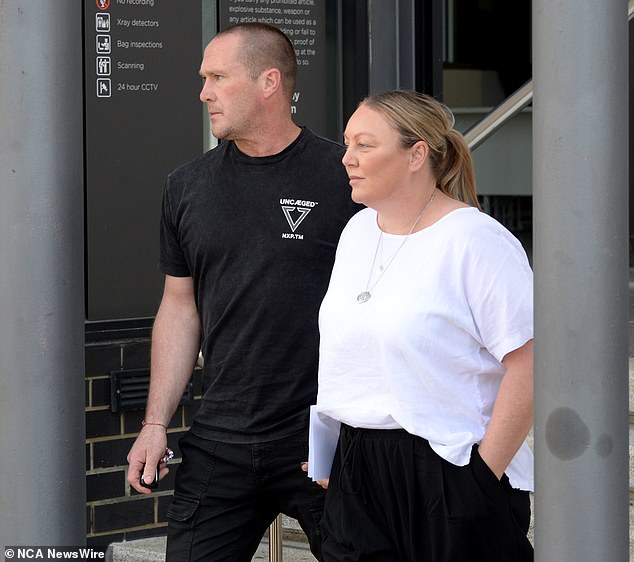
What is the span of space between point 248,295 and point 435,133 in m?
0.61

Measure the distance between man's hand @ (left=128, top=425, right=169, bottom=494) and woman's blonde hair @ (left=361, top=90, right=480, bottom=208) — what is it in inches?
35.6

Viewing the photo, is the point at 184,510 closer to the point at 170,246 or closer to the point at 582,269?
the point at 170,246

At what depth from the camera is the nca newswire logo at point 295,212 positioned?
2861mm

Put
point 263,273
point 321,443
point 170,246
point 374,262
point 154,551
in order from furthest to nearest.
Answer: point 154,551
point 170,246
point 263,273
point 321,443
point 374,262

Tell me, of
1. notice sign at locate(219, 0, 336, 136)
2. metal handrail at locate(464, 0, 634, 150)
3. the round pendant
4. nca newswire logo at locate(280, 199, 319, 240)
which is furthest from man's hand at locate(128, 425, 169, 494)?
notice sign at locate(219, 0, 336, 136)

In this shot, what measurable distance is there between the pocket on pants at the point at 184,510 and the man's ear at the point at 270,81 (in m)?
0.96

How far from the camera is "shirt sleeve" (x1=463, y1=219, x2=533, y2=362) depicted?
2348mm

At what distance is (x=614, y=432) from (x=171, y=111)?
3.02 m

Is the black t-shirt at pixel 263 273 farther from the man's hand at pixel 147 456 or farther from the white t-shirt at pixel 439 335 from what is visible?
the white t-shirt at pixel 439 335

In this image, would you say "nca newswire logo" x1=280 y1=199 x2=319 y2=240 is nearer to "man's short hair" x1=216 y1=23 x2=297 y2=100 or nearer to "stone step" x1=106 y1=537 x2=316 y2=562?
"man's short hair" x1=216 y1=23 x2=297 y2=100

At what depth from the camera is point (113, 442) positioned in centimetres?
436

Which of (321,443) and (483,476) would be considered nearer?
(483,476)

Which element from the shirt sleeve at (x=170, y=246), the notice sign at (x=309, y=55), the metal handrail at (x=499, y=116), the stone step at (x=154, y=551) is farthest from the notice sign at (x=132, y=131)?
the shirt sleeve at (x=170, y=246)

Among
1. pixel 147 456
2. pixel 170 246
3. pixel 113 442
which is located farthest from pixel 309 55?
pixel 147 456
